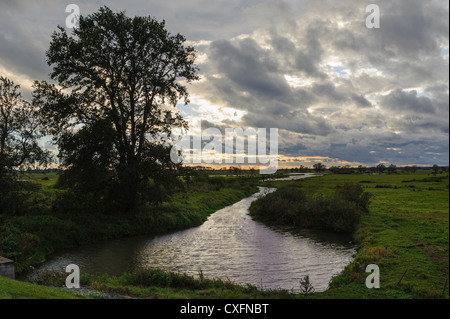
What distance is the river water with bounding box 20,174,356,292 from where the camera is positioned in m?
18.5

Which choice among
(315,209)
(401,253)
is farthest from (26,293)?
(315,209)

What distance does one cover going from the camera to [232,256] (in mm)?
22656

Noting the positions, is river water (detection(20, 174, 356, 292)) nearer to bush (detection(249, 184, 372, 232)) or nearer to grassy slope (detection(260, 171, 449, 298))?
grassy slope (detection(260, 171, 449, 298))

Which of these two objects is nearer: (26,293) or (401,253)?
(26,293)

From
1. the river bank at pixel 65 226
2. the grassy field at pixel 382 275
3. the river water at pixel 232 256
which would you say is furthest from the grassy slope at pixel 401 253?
the river bank at pixel 65 226

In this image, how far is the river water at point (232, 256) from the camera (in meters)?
18.5

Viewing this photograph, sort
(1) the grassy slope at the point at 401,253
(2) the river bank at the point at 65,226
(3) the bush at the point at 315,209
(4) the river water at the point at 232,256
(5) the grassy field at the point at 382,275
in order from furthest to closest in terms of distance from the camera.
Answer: (3) the bush at the point at 315,209, (2) the river bank at the point at 65,226, (4) the river water at the point at 232,256, (1) the grassy slope at the point at 401,253, (5) the grassy field at the point at 382,275

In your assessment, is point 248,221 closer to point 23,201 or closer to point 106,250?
point 106,250

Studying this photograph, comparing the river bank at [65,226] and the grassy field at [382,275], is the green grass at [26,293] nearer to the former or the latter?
the grassy field at [382,275]

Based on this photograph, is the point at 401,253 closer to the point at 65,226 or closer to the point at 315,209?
the point at 315,209

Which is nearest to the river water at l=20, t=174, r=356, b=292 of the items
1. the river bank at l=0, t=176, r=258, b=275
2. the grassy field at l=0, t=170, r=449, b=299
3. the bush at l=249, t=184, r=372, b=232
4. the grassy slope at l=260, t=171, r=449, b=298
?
the river bank at l=0, t=176, r=258, b=275

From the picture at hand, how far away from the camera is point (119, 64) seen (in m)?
29.9

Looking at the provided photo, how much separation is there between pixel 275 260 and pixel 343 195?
21707 millimetres
